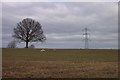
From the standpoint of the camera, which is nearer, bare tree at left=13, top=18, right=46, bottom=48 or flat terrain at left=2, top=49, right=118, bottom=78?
flat terrain at left=2, top=49, right=118, bottom=78

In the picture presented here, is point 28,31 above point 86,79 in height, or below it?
above

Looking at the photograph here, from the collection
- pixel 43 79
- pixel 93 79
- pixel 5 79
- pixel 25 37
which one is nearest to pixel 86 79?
pixel 93 79

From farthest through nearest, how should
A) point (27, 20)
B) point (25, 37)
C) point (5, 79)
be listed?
1. point (27, 20)
2. point (25, 37)
3. point (5, 79)

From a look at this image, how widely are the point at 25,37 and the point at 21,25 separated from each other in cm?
446

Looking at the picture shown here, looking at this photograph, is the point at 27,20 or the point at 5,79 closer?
the point at 5,79

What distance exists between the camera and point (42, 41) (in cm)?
8675

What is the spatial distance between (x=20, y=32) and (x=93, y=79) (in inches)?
2867

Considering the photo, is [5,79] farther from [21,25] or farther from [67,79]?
[21,25]

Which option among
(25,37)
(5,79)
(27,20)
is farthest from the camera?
(27,20)

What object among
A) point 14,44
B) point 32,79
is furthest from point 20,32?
point 32,79

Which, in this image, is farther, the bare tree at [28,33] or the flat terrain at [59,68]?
the bare tree at [28,33]

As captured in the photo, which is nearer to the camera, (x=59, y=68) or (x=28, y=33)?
(x=59, y=68)

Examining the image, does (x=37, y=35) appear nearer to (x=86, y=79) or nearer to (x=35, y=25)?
(x=35, y=25)

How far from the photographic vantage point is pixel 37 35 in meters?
85.4
